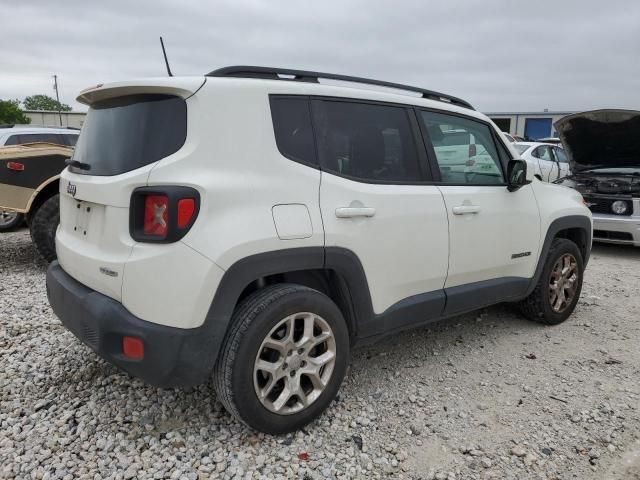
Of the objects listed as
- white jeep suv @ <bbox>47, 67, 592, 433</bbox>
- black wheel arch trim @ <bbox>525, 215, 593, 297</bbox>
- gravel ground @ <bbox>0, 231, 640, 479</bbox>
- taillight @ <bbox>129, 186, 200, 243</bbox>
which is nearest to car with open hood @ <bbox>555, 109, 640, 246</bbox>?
black wheel arch trim @ <bbox>525, 215, 593, 297</bbox>

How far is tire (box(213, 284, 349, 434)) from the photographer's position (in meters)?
2.39

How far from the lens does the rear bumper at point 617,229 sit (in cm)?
700

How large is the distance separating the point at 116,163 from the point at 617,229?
6.99 metres

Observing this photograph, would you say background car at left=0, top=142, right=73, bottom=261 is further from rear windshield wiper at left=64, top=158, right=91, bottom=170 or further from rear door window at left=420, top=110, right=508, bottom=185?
rear door window at left=420, top=110, right=508, bottom=185

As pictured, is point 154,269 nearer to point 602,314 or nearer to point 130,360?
point 130,360

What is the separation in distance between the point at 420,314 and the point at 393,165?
94 cm

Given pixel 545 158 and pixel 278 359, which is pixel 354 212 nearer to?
pixel 278 359

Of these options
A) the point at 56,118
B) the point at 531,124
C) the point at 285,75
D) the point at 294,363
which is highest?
the point at 56,118

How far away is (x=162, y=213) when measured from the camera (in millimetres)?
2230

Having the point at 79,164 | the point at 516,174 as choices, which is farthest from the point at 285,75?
the point at 516,174

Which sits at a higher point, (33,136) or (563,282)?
(33,136)

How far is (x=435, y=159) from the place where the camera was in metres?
3.27

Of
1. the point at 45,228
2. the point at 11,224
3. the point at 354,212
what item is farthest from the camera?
the point at 11,224

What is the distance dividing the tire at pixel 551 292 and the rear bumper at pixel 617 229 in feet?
10.5
